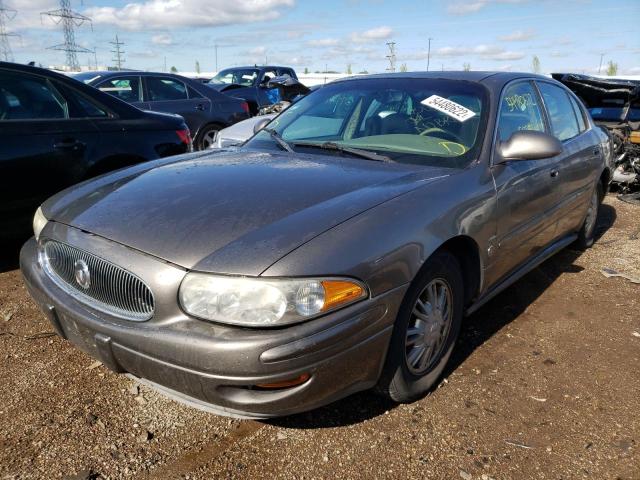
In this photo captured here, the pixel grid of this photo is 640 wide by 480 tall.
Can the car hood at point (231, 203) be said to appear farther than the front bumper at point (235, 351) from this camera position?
Yes

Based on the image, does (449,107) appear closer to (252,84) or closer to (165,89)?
(165,89)

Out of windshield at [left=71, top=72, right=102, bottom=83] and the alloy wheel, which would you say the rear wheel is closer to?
the alloy wheel

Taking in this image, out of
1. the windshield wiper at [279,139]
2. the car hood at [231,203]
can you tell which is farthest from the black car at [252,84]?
the car hood at [231,203]

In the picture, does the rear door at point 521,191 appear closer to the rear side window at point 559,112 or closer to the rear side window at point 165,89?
the rear side window at point 559,112

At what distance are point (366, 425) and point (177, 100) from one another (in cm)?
707

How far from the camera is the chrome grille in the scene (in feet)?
6.30

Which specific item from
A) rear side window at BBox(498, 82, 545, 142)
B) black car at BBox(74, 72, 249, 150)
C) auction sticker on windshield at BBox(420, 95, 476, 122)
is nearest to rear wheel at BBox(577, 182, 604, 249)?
rear side window at BBox(498, 82, 545, 142)

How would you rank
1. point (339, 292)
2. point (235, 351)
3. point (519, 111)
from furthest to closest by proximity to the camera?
point (519, 111) < point (339, 292) < point (235, 351)

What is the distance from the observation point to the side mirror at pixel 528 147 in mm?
2723

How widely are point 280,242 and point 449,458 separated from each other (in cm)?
114

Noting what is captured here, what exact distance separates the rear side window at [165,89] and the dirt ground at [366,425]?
5614 mm

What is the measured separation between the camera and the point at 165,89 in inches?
320

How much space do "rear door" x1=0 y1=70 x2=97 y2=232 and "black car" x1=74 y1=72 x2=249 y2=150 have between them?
363cm

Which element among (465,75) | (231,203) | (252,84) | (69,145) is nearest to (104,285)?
(231,203)
